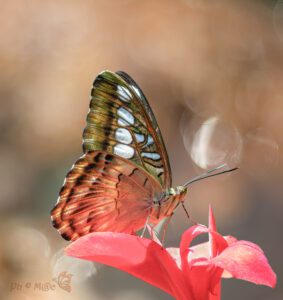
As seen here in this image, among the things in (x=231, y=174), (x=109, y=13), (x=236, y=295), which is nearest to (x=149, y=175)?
(x=236, y=295)

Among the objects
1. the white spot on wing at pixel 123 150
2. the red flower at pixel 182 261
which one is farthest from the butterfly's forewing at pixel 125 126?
the red flower at pixel 182 261

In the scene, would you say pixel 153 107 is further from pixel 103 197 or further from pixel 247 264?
pixel 247 264

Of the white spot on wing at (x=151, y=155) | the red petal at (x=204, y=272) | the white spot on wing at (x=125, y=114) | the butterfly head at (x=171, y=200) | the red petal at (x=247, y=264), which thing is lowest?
the red petal at (x=204, y=272)

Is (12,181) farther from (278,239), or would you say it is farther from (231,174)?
(278,239)

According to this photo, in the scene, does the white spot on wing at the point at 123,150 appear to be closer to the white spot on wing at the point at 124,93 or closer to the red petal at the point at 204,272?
the white spot on wing at the point at 124,93
